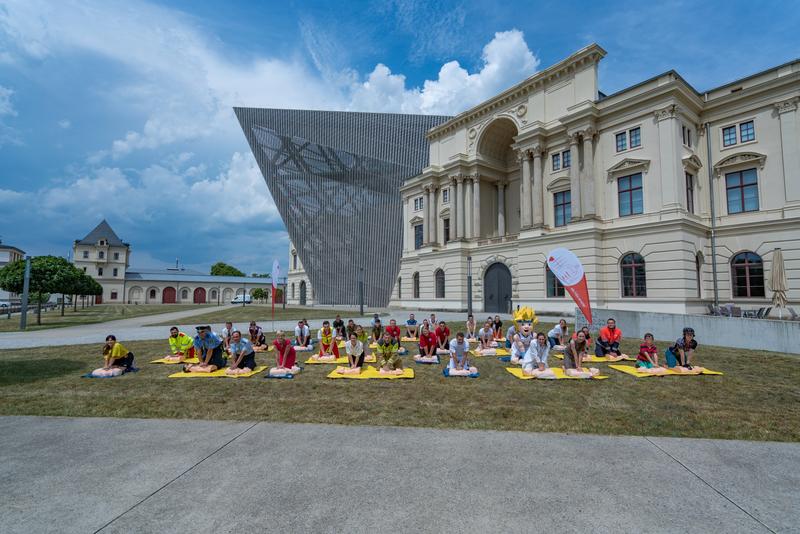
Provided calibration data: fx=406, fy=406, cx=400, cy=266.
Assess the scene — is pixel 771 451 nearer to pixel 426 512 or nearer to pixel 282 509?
pixel 426 512

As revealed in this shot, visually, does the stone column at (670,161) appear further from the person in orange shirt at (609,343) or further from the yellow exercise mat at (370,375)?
the yellow exercise mat at (370,375)

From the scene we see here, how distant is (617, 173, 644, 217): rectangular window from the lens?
24.5m

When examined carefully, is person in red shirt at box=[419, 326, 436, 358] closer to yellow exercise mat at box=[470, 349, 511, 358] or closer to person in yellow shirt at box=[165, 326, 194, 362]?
yellow exercise mat at box=[470, 349, 511, 358]

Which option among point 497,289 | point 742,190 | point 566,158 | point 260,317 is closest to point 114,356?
point 260,317

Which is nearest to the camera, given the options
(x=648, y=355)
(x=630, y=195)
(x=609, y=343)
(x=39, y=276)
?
(x=648, y=355)

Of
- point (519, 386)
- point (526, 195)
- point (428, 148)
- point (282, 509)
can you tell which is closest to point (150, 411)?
point (282, 509)

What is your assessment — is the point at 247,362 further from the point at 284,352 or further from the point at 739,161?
the point at 739,161

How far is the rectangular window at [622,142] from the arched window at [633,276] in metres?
6.76

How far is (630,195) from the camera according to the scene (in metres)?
24.9

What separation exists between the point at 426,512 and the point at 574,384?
6598 mm

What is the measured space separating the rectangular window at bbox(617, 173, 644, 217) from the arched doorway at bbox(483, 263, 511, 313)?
29.7ft

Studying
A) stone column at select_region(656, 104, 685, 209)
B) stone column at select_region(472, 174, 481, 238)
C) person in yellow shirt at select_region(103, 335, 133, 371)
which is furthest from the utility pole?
stone column at select_region(656, 104, 685, 209)

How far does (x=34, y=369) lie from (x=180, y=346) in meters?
3.31

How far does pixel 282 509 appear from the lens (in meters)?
3.60
